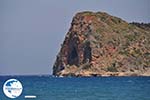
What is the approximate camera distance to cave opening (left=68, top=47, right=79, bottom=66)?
101m

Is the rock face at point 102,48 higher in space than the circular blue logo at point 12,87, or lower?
higher

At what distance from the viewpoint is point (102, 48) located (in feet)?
323

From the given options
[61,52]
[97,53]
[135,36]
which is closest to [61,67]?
[61,52]

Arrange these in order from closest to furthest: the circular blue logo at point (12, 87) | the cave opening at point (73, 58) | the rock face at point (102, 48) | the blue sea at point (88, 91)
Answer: the circular blue logo at point (12, 87) < the blue sea at point (88, 91) < the rock face at point (102, 48) < the cave opening at point (73, 58)

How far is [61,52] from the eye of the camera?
353 feet

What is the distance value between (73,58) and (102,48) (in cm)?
780

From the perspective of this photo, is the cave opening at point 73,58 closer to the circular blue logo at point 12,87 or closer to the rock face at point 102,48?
the rock face at point 102,48

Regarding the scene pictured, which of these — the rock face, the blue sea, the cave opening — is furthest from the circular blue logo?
the cave opening

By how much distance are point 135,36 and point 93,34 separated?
412 inches

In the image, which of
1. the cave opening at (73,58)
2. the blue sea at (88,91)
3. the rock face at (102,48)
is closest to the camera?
the blue sea at (88,91)

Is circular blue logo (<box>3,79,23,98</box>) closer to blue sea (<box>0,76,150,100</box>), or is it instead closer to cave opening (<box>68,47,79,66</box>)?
blue sea (<box>0,76,150,100</box>)

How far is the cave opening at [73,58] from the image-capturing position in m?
101

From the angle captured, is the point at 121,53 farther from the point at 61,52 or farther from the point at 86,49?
the point at 61,52

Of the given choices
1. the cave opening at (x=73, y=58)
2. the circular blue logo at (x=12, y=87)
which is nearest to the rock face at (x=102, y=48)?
the cave opening at (x=73, y=58)
